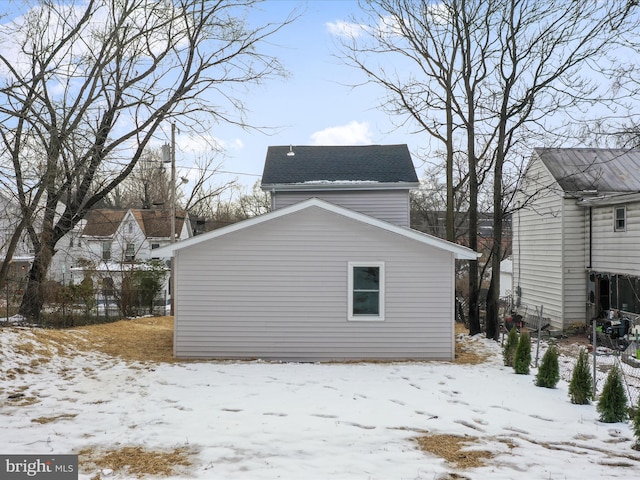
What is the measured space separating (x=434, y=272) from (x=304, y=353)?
127 inches

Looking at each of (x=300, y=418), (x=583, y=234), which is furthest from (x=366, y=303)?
(x=583, y=234)

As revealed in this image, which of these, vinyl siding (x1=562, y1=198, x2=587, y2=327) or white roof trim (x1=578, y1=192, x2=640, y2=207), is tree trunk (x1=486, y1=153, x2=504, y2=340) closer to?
white roof trim (x1=578, y1=192, x2=640, y2=207)

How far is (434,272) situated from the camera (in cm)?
1009

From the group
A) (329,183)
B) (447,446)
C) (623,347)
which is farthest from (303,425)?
(623,347)

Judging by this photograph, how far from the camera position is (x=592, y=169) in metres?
16.9

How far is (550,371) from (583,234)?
9794 millimetres

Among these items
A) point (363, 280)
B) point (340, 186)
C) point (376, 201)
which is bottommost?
point (363, 280)

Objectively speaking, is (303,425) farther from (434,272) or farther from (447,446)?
(434,272)

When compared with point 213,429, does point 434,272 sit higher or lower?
higher

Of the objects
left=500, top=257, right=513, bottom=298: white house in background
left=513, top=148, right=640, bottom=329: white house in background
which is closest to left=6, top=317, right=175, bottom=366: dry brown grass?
left=513, top=148, right=640, bottom=329: white house in background

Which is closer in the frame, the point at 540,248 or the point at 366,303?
the point at 366,303

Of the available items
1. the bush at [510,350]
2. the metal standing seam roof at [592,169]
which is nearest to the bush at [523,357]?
the bush at [510,350]

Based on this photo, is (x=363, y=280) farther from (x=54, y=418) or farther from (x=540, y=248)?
(x=540, y=248)

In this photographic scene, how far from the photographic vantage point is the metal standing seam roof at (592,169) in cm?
1620
